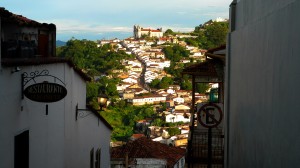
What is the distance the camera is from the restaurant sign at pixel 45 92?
7344 mm

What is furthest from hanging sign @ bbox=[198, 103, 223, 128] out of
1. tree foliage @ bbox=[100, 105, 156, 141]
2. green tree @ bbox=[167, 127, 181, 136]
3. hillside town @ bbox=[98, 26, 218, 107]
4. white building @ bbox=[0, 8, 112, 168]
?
hillside town @ bbox=[98, 26, 218, 107]

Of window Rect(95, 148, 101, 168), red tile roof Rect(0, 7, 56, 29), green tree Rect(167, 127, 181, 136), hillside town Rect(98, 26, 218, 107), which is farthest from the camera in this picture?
hillside town Rect(98, 26, 218, 107)

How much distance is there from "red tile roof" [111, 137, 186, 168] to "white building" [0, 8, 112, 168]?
14.2 m

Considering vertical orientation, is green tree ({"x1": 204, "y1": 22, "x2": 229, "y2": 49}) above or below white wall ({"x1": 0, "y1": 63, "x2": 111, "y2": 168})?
above

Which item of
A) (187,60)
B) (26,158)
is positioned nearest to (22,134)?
(26,158)

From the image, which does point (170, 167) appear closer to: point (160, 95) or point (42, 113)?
point (42, 113)

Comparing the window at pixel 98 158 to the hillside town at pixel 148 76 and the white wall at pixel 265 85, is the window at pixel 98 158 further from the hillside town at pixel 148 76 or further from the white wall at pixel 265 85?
the hillside town at pixel 148 76

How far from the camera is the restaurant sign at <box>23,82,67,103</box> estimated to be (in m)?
7.34

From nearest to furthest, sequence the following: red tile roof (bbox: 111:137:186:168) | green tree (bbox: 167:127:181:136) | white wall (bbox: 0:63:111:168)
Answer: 1. white wall (bbox: 0:63:111:168)
2. red tile roof (bbox: 111:137:186:168)
3. green tree (bbox: 167:127:181:136)

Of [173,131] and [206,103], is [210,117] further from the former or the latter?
[173,131]

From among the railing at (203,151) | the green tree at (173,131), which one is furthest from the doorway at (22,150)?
the green tree at (173,131)

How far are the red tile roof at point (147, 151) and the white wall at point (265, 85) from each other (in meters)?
16.7

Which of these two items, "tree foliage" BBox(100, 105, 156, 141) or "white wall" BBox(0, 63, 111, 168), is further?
"tree foliage" BBox(100, 105, 156, 141)

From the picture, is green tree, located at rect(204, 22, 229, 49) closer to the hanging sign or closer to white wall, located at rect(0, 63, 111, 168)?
white wall, located at rect(0, 63, 111, 168)
